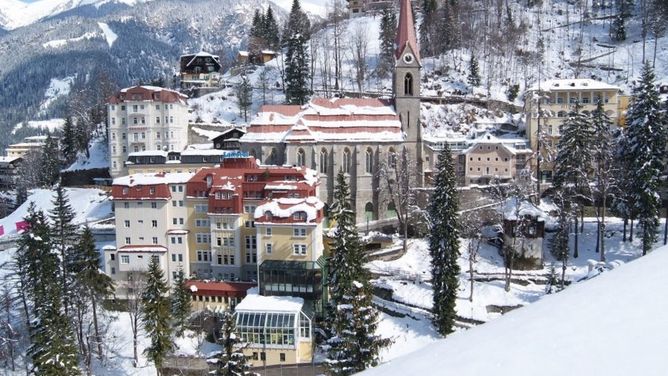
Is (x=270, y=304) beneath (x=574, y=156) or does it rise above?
beneath

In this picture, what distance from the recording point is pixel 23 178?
7650 cm

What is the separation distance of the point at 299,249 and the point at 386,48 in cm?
5018

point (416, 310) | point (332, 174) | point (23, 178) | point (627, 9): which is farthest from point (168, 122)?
point (627, 9)

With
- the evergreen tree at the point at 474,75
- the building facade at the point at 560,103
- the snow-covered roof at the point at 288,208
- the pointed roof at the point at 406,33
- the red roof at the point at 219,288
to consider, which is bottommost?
the red roof at the point at 219,288

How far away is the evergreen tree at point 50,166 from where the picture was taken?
6494 centimetres

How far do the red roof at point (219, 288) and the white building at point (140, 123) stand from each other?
83.5ft

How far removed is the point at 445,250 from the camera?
35.8m

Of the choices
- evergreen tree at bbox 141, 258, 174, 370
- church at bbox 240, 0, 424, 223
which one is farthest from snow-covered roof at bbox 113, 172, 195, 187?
church at bbox 240, 0, 424, 223

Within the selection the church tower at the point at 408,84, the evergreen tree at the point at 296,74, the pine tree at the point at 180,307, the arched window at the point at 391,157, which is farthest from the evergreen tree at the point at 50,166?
the church tower at the point at 408,84

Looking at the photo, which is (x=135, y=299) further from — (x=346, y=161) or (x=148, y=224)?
(x=346, y=161)

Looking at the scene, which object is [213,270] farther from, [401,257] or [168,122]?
[168,122]

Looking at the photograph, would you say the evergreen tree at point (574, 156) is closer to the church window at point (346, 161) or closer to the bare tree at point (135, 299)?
the church window at point (346, 161)

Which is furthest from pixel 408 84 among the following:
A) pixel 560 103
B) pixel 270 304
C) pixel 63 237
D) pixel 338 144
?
pixel 63 237

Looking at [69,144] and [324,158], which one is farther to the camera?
[69,144]
